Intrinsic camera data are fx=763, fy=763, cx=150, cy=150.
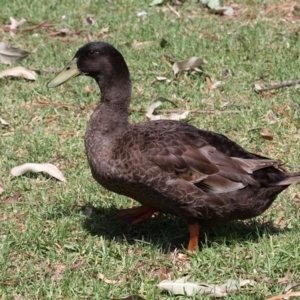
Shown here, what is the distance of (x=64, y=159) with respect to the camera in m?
6.06

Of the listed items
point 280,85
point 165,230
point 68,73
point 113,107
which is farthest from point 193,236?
point 280,85

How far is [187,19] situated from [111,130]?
4.15 m

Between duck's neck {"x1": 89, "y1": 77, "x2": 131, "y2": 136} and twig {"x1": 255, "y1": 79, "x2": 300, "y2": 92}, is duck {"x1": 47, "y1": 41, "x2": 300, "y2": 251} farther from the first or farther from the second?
twig {"x1": 255, "y1": 79, "x2": 300, "y2": 92}

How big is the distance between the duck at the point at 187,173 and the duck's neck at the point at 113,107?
0.25ft

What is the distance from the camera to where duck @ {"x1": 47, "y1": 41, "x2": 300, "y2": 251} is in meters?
4.68

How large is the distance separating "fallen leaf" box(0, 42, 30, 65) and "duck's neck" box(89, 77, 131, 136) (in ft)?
9.60

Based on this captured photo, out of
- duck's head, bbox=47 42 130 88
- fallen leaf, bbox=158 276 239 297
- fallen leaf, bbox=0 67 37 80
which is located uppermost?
duck's head, bbox=47 42 130 88

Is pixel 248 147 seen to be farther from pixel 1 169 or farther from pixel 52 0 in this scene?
pixel 52 0

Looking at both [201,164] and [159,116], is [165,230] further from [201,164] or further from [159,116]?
[159,116]

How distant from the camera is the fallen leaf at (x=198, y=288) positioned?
423 centimetres

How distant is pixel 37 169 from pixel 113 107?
3.13 feet

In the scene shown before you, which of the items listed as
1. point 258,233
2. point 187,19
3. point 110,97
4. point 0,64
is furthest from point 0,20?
point 258,233

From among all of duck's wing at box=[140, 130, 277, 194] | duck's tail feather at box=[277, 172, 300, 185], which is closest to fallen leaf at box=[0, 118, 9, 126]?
duck's wing at box=[140, 130, 277, 194]

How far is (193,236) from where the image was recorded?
4781 millimetres
